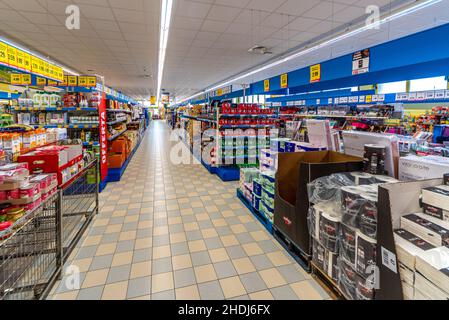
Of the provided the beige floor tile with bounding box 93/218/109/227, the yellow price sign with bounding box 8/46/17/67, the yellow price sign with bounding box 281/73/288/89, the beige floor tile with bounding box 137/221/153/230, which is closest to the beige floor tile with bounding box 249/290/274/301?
the beige floor tile with bounding box 137/221/153/230

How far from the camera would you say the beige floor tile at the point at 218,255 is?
9.04ft

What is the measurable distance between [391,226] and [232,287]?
4.86ft

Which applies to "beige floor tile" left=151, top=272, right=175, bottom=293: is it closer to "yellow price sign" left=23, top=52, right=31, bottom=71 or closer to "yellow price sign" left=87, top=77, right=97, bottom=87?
"yellow price sign" left=87, top=77, right=97, bottom=87

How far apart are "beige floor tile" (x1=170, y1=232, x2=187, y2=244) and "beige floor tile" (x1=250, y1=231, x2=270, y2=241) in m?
0.91

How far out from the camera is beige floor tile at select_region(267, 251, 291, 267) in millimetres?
2668

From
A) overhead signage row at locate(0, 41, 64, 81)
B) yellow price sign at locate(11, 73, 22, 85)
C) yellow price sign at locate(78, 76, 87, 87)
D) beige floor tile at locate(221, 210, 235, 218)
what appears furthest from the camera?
yellow price sign at locate(11, 73, 22, 85)

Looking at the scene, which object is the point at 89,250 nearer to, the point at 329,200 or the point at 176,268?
the point at 176,268

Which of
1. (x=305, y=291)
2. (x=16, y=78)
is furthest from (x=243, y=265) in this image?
(x=16, y=78)

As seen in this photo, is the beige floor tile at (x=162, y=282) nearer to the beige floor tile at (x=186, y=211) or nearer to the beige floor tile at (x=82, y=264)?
the beige floor tile at (x=82, y=264)

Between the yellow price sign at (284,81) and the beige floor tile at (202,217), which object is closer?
the beige floor tile at (202,217)

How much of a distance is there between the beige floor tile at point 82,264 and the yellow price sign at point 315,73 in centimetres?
546

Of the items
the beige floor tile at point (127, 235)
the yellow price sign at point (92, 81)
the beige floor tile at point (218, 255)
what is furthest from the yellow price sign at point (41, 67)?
the beige floor tile at point (218, 255)
